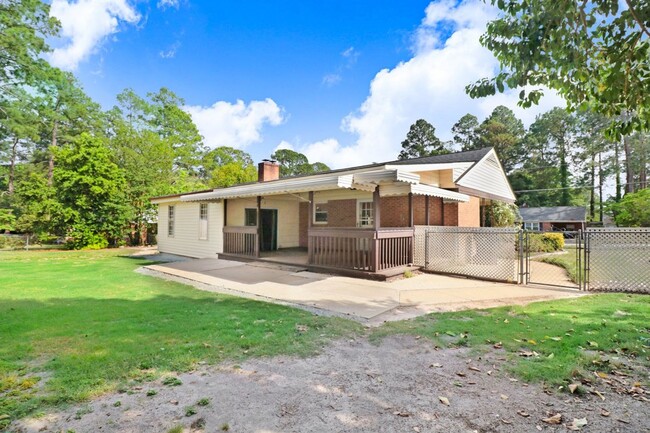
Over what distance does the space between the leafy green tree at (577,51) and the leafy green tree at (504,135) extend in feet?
143

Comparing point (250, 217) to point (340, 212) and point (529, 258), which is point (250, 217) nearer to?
point (340, 212)

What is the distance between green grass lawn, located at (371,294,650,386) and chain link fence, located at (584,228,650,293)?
1119 millimetres

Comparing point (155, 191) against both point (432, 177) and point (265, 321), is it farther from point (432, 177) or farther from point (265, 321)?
point (265, 321)

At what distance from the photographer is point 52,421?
233 cm

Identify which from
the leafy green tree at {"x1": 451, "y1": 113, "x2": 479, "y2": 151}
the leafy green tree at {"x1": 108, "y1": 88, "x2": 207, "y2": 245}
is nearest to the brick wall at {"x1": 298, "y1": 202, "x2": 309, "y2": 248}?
the leafy green tree at {"x1": 108, "y1": 88, "x2": 207, "y2": 245}

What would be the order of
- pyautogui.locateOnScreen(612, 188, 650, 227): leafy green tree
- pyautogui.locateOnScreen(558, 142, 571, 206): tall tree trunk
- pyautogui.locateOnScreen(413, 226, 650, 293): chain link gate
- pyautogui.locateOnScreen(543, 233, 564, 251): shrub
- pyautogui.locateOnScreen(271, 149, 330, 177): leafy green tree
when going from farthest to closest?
pyautogui.locateOnScreen(271, 149, 330, 177): leafy green tree, pyautogui.locateOnScreen(558, 142, 571, 206): tall tree trunk, pyautogui.locateOnScreen(612, 188, 650, 227): leafy green tree, pyautogui.locateOnScreen(543, 233, 564, 251): shrub, pyautogui.locateOnScreen(413, 226, 650, 293): chain link gate

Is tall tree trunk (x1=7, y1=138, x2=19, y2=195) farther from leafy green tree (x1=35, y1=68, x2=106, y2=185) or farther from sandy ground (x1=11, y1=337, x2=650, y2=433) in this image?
sandy ground (x1=11, y1=337, x2=650, y2=433)

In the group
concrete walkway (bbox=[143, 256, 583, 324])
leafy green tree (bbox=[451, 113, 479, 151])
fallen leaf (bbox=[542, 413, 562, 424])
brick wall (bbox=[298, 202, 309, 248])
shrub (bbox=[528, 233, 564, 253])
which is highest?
leafy green tree (bbox=[451, 113, 479, 151])

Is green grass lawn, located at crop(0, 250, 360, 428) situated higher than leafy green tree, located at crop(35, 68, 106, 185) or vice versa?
leafy green tree, located at crop(35, 68, 106, 185)

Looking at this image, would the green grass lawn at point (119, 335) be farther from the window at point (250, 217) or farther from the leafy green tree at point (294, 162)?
the leafy green tree at point (294, 162)

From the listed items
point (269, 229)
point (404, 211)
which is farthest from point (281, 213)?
point (404, 211)

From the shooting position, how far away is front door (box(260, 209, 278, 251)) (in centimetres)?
1495

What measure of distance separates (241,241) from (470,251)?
872 centimetres

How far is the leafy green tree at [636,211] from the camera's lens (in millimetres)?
25562
